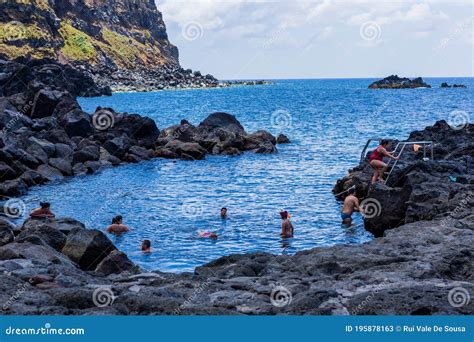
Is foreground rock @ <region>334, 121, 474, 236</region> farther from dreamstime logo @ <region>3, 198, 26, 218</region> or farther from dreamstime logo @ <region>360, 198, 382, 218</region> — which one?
dreamstime logo @ <region>3, 198, 26, 218</region>

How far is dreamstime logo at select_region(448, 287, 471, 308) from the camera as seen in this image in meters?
10.6

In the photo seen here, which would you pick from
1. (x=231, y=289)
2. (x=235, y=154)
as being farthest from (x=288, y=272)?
(x=235, y=154)

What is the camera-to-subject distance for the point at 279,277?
14156 mm

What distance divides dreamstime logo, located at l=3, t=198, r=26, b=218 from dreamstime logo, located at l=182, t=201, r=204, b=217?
8284 millimetres

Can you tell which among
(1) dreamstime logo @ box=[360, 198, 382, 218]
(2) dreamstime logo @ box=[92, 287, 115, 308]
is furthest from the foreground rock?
(2) dreamstime logo @ box=[92, 287, 115, 308]

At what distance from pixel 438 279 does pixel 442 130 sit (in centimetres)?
3628

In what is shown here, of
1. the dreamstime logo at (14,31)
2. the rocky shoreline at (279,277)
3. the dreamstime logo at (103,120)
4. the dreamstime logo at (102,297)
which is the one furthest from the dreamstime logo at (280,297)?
the dreamstime logo at (14,31)

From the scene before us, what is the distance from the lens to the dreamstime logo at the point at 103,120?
5800 cm

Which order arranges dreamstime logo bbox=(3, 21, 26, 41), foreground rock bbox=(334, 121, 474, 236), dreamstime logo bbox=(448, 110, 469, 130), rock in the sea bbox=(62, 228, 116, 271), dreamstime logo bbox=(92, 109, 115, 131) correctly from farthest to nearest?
dreamstime logo bbox=(3, 21, 26, 41), dreamstime logo bbox=(92, 109, 115, 131), dreamstime logo bbox=(448, 110, 469, 130), foreground rock bbox=(334, 121, 474, 236), rock in the sea bbox=(62, 228, 116, 271)

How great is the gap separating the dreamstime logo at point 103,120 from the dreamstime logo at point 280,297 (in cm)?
4747

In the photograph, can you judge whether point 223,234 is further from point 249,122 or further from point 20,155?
point 249,122

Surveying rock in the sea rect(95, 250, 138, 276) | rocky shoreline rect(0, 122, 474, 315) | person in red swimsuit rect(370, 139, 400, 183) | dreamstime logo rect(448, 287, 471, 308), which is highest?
person in red swimsuit rect(370, 139, 400, 183)

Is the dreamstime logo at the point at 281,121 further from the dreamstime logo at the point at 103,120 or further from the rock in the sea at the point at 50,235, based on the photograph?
the rock in the sea at the point at 50,235
